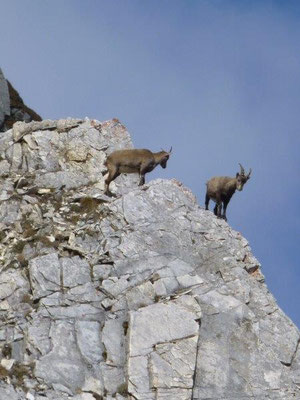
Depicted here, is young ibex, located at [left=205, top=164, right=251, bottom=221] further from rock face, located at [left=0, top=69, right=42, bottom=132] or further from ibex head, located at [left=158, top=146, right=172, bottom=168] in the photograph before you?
rock face, located at [left=0, top=69, right=42, bottom=132]

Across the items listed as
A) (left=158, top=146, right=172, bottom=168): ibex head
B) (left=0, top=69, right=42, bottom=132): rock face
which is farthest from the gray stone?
(left=158, top=146, right=172, bottom=168): ibex head

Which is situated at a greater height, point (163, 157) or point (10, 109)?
point (10, 109)

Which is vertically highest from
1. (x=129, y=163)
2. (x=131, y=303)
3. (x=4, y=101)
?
(x=4, y=101)

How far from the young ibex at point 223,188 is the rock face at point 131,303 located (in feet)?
14.5

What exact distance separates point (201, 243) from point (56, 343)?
7.42m

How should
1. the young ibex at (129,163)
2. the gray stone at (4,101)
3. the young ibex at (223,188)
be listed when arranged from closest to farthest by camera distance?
the young ibex at (129,163) → the young ibex at (223,188) → the gray stone at (4,101)

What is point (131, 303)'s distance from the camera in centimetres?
2789

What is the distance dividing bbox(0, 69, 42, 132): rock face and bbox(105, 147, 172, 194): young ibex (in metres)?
9.47

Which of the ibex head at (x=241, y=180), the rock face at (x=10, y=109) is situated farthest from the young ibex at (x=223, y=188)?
the rock face at (x=10, y=109)

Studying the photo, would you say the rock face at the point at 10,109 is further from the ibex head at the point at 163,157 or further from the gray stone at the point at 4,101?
the ibex head at the point at 163,157

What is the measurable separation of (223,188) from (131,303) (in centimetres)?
1171

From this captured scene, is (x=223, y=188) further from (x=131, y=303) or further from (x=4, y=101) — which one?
(x=4, y=101)

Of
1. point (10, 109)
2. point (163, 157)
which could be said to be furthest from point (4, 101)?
point (163, 157)

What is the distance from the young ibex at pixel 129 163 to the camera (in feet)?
117
